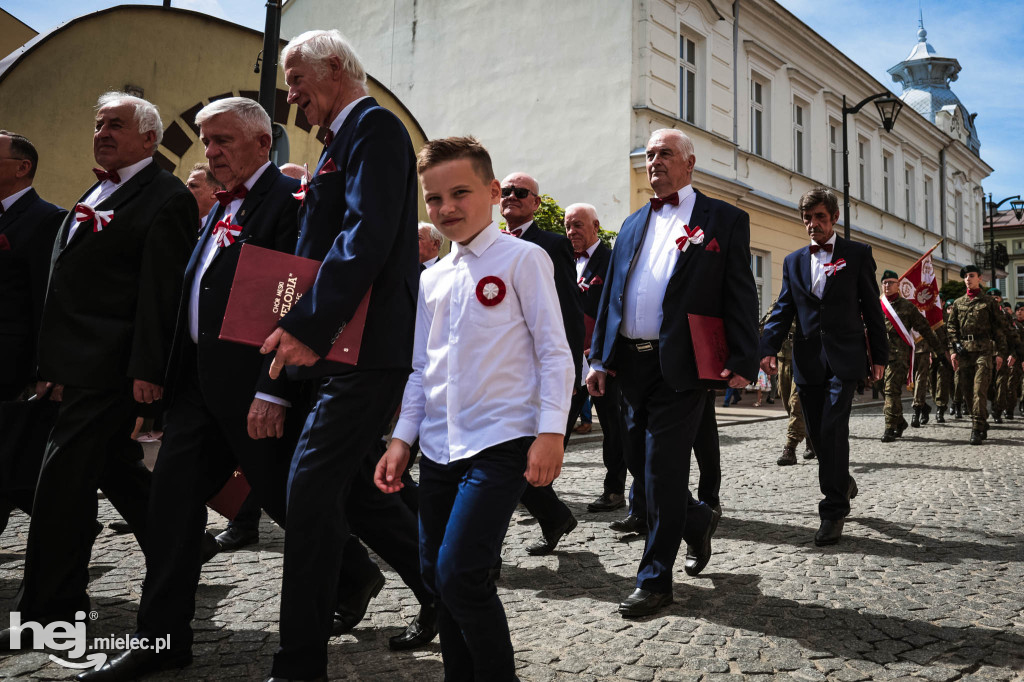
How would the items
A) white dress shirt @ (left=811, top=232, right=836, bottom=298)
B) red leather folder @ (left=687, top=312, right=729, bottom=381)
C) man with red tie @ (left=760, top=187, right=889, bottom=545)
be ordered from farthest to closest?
white dress shirt @ (left=811, top=232, right=836, bottom=298)
man with red tie @ (left=760, top=187, right=889, bottom=545)
red leather folder @ (left=687, top=312, right=729, bottom=381)

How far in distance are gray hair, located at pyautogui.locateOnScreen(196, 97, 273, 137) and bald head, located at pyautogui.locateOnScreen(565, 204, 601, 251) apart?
137 inches

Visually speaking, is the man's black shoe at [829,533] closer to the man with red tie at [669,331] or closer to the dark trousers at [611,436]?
the man with red tie at [669,331]

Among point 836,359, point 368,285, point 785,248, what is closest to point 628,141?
point 785,248

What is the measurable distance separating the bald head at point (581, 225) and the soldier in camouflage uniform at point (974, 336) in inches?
306

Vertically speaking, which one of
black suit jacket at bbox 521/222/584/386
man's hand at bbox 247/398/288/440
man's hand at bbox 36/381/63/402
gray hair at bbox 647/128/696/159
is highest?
gray hair at bbox 647/128/696/159

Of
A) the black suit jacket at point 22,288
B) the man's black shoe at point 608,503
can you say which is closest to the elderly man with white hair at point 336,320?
the black suit jacket at point 22,288

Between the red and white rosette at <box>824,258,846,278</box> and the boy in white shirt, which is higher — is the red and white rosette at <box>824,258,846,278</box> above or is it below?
above

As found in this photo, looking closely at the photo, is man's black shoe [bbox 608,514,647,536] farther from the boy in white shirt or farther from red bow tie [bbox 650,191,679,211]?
the boy in white shirt

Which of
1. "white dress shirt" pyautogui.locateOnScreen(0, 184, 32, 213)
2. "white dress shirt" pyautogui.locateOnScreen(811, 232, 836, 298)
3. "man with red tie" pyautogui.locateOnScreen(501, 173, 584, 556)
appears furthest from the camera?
"white dress shirt" pyautogui.locateOnScreen(811, 232, 836, 298)

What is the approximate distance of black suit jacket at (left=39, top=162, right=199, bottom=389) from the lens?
10.7 ft

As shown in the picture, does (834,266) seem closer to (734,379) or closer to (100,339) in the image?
(734,379)

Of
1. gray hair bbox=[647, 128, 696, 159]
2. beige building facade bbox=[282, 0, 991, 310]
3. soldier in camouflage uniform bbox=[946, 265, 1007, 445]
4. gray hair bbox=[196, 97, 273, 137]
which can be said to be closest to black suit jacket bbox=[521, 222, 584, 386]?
gray hair bbox=[647, 128, 696, 159]

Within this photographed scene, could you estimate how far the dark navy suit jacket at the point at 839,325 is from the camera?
5578 mm

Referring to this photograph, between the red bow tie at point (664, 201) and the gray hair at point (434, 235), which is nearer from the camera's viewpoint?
the red bow tie at point (664, 201)
